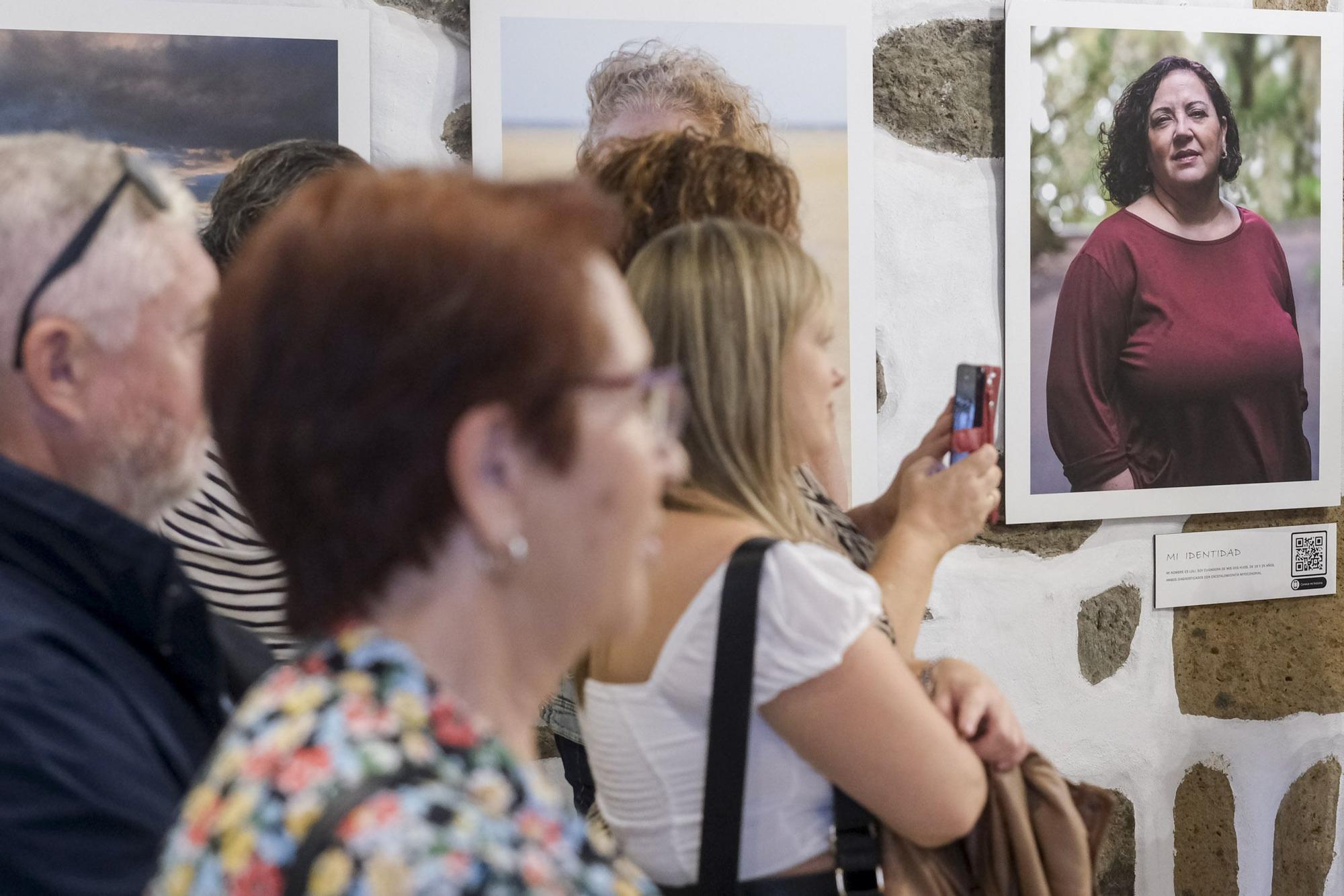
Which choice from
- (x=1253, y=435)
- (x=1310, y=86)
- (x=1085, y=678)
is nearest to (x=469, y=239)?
(x=1085, y=678)

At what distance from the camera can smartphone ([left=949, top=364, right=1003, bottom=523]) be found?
1.28 m

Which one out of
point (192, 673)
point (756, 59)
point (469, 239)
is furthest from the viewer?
point (756, 59)

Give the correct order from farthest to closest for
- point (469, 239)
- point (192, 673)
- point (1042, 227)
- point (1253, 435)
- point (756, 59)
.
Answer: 1. point (1253, 435)
2. point (1042, 227)
3. point (756, 59)
4. point (192, 673)
5. point (469, 239)

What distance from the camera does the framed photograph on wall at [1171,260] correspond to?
5.92 feet

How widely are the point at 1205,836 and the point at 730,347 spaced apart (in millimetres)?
1497

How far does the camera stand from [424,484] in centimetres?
47

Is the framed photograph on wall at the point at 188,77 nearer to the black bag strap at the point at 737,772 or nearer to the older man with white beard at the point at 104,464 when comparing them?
the older man with white beard at the point at 104,464

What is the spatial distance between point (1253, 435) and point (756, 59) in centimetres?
102

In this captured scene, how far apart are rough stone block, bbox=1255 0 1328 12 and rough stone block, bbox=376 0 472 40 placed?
127cm

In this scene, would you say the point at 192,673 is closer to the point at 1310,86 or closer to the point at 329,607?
the point at 329,607

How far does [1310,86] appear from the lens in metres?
1.93

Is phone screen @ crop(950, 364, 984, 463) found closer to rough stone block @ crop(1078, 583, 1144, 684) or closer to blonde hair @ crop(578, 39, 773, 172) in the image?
blonde hair @ crop(578, 39, 773, 172)

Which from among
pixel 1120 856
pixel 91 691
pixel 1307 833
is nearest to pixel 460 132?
pixel 91 691

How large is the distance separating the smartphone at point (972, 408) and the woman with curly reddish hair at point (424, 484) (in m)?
0.83
